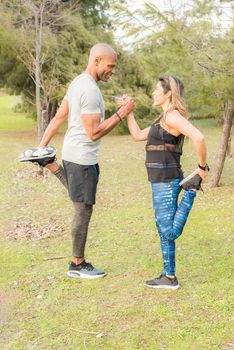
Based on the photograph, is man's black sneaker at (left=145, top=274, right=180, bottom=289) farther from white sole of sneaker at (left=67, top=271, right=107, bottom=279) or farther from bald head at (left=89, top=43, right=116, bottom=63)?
bald head at (left=89, top=43, right=116, bottom=63)

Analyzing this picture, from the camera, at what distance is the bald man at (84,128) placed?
4289 mm

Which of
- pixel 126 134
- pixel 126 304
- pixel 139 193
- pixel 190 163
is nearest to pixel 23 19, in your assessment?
pixel 190 163

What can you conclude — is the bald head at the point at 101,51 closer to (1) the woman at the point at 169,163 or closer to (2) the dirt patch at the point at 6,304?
(1) the woman at the point at 169,163

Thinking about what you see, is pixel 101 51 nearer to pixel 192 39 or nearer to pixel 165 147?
pixel 165 147

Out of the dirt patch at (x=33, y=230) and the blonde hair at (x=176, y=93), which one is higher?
the blonde hair at (x=176, y=93)

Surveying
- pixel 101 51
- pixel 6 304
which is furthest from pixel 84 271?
pixel 101 51

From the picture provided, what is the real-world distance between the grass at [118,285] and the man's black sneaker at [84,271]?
0.09 metres

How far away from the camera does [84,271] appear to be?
4898 millimetres

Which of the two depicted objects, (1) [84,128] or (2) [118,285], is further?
(2) [118,285]

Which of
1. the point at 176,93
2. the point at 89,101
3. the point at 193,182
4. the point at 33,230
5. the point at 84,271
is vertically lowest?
the point at 33,230

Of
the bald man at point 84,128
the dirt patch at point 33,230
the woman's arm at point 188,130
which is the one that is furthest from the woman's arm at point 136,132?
the dirt patch at point 33,230

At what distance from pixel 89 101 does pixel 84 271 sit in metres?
1.73

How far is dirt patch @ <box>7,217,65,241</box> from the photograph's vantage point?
663 cm

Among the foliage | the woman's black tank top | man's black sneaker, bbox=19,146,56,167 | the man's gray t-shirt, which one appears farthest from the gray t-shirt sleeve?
the foliage
